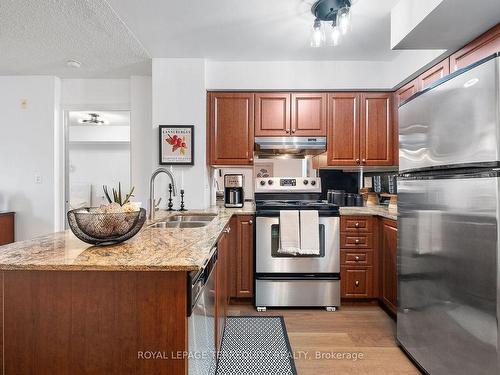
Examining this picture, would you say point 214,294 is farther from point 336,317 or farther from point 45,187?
point 45,187

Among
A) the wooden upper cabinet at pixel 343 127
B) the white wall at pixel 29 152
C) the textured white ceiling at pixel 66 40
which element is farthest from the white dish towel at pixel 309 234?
the white wall at pixel 29 152

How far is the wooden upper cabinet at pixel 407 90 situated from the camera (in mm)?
2608

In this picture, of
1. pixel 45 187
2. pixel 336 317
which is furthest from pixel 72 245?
pixel 45 187

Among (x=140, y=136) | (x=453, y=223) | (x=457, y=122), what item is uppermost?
(x=140, y=136)

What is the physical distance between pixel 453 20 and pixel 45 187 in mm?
3997

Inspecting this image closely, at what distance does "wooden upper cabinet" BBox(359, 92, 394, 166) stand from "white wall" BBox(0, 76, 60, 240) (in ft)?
11.2

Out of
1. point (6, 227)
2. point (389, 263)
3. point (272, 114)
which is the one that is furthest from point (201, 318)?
point (6, 227)

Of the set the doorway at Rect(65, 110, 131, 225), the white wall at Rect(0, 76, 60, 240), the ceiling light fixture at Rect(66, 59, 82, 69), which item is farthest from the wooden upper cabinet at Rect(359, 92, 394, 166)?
the white wall at Rect(0, 76, 60, 240)

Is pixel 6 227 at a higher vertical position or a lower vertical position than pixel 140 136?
lower

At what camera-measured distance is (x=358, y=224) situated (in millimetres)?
2725

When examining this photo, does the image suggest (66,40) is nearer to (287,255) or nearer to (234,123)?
(234,123)

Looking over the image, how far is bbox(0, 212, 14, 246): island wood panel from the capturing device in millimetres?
3219

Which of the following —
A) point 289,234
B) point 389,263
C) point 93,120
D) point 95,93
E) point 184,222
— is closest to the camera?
point 184,222

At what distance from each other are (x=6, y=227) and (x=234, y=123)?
9.02 ft
